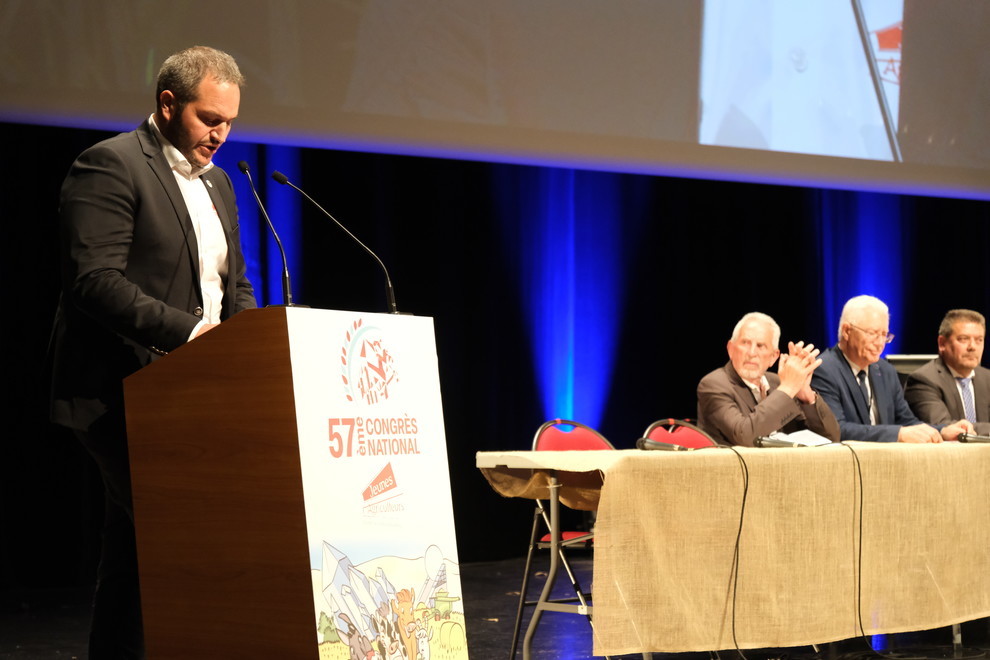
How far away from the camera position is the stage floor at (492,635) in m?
3.26

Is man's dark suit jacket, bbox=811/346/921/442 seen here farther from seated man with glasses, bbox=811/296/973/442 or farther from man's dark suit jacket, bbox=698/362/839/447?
man's dark suit jacket, bbox=698/362/839/447

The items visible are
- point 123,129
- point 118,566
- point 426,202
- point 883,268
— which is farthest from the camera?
point 883,268

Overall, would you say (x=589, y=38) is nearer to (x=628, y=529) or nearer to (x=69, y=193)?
(x=628, y=529)

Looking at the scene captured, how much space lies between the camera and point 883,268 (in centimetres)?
678

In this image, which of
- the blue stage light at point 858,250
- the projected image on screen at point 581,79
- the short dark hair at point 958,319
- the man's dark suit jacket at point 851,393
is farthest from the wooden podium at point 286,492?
the blue stage light at point 858,250

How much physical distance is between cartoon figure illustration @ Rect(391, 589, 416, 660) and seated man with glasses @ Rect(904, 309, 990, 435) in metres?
3.00

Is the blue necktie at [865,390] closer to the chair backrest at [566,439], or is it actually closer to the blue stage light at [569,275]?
the chair backrest at [566,439]

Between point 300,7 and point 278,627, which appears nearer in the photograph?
point 278,627

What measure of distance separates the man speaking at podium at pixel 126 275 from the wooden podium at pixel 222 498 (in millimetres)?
94

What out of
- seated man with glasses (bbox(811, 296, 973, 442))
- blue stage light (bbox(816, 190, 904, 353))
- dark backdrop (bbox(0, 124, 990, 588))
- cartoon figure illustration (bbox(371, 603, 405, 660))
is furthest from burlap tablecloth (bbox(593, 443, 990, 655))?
blue stage light (bbox(816, 190, 904, 353))

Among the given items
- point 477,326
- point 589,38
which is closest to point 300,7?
point 589,38

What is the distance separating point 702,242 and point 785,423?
2870 mm

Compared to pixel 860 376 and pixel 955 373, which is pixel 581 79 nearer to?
pixel 860 376

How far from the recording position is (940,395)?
425cm
